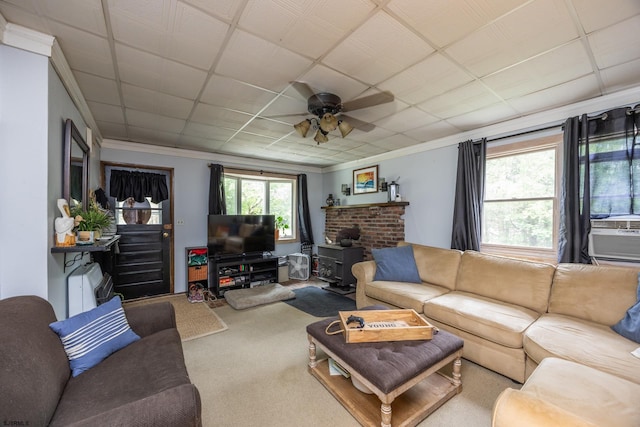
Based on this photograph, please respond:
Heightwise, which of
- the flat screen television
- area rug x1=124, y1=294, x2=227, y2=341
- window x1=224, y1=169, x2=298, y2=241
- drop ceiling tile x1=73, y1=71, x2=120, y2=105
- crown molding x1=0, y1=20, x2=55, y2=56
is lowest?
area rug x1=124, y1=294, x2=227, y2=341

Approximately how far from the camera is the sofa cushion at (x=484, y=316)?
2.02 m

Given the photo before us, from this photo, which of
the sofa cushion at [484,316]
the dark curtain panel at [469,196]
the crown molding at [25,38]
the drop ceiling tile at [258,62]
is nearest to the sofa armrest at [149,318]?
the crown molding at [25,38]

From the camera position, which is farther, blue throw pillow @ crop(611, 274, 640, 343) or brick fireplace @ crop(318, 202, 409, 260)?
brick fireplace @ crop(318, 202, 409, 260)

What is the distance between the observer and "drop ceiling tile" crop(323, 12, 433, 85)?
5.21 feet

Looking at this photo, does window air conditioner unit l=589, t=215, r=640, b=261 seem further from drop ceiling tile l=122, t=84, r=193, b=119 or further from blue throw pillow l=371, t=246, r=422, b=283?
drop ceiling tile l=122, t=84, r=193, b=119

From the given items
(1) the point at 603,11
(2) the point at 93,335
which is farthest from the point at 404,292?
(2) the point at 93,335

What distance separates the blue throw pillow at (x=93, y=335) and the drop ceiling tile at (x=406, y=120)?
3041 mm

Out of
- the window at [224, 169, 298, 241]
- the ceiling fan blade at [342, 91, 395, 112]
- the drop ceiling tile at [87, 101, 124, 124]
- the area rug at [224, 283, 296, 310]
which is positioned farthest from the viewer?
the window at [224, 169, 298, 241]

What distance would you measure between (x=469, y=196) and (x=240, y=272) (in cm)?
366

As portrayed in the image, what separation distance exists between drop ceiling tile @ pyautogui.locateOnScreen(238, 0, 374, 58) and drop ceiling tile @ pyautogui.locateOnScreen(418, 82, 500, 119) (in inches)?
52.9

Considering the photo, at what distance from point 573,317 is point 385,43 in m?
2.66

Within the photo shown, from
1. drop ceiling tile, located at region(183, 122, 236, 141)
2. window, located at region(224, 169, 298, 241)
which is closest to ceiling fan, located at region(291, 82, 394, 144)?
drop ceiling tile, located at region(183, 122, 236, 141)

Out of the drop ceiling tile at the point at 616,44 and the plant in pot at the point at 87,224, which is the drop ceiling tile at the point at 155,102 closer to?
the plant in pot at the point at 87,224

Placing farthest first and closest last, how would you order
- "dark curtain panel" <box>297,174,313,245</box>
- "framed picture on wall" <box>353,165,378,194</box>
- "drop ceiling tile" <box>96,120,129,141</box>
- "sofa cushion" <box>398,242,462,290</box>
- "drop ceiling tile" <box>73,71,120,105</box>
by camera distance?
1. "dark curtain panel" <box>297,174,313,245</box>
2. "framed picture on wall" <box>353,165,378,194</box>
3. "drop ceiling tile" <box>96,120,129,141</box>
4. "sofa cushion" <box>398,242,462,290</box>
5. "drop ceiling tile" <box>73,71,120,105</box>
